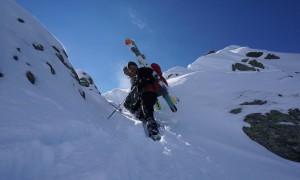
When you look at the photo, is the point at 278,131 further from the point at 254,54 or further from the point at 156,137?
the point at 254,54

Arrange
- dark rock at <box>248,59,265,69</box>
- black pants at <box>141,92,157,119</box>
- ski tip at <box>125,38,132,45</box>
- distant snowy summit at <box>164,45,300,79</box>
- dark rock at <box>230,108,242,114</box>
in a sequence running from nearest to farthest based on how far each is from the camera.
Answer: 1. black pants at <box>141,92,157,119</box>
2. dark rock at <box>230,108,242,114</box>
3. ski tip at <box>125,38,132,45</box>
4. distant snowy summit at <box>164,45,300,79</box>
5. dark rock at <box>248,59,265,69</box>

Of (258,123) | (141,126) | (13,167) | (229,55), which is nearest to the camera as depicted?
(13,167)

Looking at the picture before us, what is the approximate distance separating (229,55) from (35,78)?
38142mm

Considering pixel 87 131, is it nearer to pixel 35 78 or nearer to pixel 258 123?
pixel 35 78

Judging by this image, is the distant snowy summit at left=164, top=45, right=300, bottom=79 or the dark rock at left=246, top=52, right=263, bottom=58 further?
the dark rock at left=246, top=52, right=263, bottom=58

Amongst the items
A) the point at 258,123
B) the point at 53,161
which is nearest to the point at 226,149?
the point at 258,123

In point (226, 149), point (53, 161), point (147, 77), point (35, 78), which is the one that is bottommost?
point (53, 161)

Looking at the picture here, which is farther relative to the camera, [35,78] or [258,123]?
[258,123]

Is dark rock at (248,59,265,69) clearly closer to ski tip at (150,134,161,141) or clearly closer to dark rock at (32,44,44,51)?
dark rock at (32,44,44,51)

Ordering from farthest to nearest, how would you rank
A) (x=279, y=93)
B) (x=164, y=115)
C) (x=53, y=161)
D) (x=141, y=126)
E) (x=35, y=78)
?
1. (x=279, y=93)
2. (x=164, y=115)
3. (x=141, y=126)
4. (x=35, y=78)
5. (x=53, y=161)

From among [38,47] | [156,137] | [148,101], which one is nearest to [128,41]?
[38,47]

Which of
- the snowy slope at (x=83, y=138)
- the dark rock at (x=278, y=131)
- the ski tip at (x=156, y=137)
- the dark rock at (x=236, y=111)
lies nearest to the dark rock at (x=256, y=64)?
the snowy slope at (x=83, y=138)

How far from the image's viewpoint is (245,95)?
47.9ft

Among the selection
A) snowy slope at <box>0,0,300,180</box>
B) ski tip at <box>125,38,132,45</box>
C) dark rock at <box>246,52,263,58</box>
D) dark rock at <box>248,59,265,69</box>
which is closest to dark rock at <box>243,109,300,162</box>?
snowy slope at <box>0,0,300,180</box>
